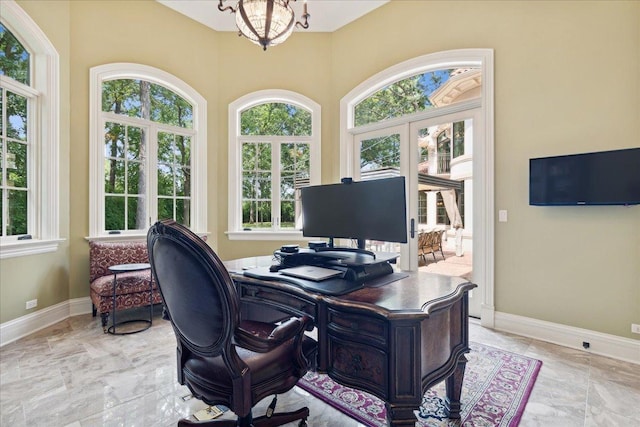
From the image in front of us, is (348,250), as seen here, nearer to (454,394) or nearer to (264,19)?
(454,394)

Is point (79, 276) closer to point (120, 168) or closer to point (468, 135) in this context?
point (120, 168)

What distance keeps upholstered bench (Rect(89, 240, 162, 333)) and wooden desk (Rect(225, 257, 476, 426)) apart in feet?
7.83

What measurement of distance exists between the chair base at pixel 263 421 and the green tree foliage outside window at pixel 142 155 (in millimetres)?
3193

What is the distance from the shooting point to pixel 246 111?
486 cm

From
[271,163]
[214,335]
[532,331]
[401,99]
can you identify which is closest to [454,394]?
[214,335]

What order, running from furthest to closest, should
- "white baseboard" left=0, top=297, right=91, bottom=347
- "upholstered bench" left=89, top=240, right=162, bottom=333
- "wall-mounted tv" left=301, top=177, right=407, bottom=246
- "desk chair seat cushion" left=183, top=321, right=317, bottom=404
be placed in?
"upholstered bench" left=89, top=240, right=162, bottom=333, "white baseboard" left=0, top=297, right=91, bottom=347, "wall-mounted tv" left=301, top=177, right=407, bottom=246, "desk chair seat cushion" left=183, top=321, right=317, bottom=404

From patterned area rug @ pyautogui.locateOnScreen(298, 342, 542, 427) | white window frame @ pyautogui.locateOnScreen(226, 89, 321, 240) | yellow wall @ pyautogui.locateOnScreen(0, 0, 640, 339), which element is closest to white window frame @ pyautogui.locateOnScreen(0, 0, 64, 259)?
yellow wall @ pyautogui.locateOnScreen(0, 0, 640, 339)

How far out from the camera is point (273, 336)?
1.31 metres

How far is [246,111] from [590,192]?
434cm

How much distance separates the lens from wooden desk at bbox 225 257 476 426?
1164 mm

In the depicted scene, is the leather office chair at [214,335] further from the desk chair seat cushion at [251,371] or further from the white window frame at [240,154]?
the white window frame at [240,154]

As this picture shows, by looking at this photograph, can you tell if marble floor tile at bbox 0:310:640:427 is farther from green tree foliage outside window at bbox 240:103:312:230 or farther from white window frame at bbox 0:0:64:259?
green tree foliage outside window at bbox 240:103:312:230

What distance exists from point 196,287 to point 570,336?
3.21 m

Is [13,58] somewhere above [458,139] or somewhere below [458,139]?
above
